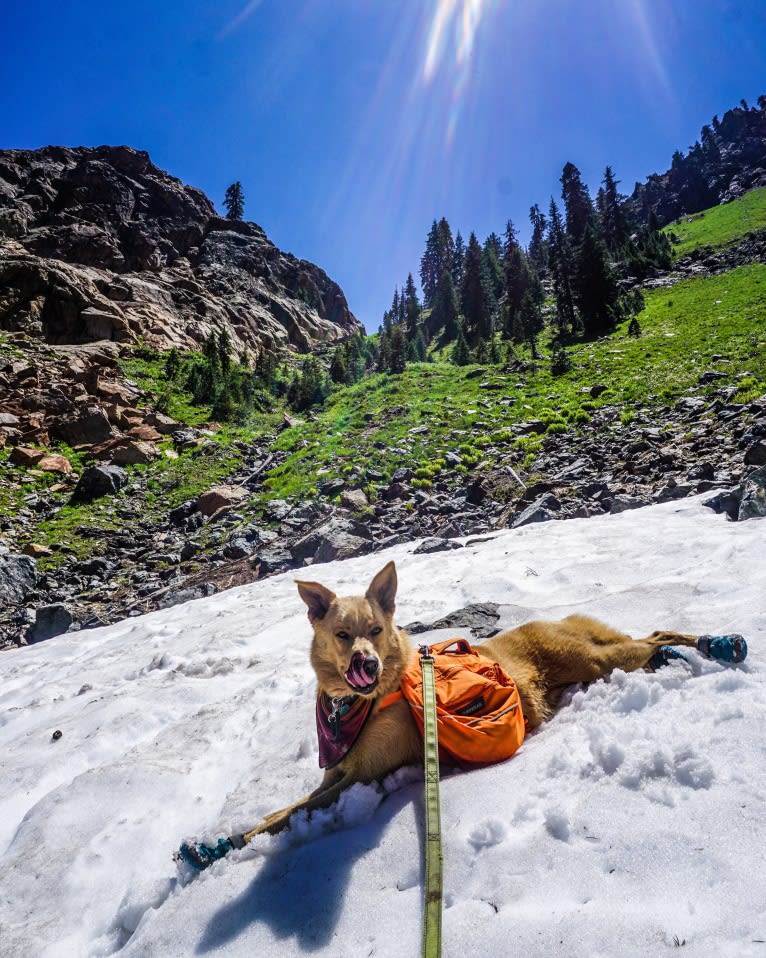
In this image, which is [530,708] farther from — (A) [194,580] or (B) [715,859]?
(A) [194,580]

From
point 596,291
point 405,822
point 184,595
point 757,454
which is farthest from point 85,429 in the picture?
point 596,291

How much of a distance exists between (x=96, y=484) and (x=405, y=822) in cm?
1952

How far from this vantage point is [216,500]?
16.2m

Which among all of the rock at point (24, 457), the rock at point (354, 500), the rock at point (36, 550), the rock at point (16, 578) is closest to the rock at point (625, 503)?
the rock at point (354, 500)

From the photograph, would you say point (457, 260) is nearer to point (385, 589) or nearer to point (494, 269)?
point (494, 269)

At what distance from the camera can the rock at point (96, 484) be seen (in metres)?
17.4

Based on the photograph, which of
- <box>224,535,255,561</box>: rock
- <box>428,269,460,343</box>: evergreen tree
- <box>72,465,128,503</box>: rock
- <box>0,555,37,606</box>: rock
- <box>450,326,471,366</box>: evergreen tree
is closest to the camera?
<box>0,555,37,606</box>: rock

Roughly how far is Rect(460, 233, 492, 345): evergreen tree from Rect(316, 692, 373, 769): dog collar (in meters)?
49.1

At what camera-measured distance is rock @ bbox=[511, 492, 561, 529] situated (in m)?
10.1

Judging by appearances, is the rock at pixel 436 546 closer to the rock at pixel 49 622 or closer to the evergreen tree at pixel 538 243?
the rock at pixel 49 622

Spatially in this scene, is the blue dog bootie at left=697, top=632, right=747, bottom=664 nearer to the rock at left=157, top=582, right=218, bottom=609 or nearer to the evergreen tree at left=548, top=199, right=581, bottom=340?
the rock at left=157, top=582, right=218, bottom=609

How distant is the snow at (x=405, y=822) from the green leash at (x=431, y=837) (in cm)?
13

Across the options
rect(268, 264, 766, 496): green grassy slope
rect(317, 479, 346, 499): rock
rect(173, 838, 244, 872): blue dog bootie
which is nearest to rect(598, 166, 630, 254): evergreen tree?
rect(268, 264, 766, 496): green grassy slope

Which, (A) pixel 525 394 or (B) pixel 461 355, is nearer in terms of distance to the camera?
(A) pixel 525 394
